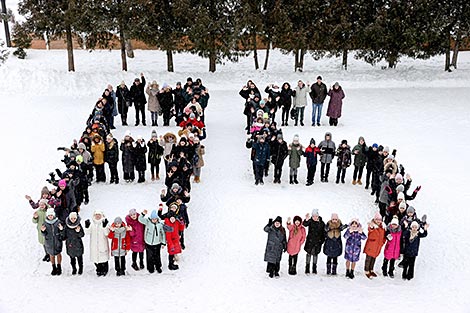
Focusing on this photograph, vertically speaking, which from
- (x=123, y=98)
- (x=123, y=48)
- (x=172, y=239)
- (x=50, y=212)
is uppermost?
(x=123, y=48)

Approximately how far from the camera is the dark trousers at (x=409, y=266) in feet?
36.9

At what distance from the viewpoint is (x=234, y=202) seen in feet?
47.4

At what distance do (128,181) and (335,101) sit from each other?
831 centimetres

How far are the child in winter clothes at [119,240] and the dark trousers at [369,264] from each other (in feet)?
15.8

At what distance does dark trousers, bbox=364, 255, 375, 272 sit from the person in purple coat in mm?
9482

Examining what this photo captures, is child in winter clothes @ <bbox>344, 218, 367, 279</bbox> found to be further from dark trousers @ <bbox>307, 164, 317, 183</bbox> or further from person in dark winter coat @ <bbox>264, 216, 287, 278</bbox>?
dark trousers @ <bbox>307, 164, 317, 183</bbox>

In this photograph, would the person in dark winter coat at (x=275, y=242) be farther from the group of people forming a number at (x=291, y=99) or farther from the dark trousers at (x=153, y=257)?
the group of people forming a number at (x=291, y=99)

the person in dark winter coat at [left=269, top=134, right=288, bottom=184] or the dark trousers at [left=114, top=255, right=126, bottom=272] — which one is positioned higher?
the person in dark winter coat at [left=269, top=134, right=288, bottom=184]

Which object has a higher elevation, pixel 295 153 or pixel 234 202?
pixel 295 153

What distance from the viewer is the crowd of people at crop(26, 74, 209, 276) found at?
36.4ft

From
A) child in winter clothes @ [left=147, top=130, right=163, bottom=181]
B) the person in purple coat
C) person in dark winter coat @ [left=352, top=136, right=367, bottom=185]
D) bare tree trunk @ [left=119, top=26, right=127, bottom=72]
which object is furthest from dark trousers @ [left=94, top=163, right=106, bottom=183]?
bare tree trunk @ [left=119, top=26, right=127, bottom=72]

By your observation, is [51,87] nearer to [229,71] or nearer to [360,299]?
[229,71]

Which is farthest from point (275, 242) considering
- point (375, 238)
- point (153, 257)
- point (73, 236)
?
point (73, 236)

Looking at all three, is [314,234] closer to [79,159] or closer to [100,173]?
[79,159]
